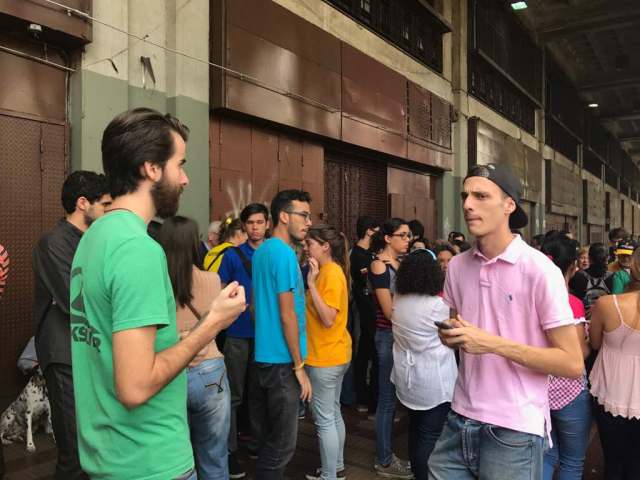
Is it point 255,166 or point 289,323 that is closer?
point 289,323

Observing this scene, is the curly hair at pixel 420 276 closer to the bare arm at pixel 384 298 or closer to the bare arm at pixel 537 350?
the bare arm at pixel 384 298

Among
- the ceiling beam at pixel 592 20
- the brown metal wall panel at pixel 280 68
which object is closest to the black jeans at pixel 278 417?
the brown metal wall panel at pixel 280 68

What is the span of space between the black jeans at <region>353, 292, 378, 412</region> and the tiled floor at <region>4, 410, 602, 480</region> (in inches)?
23.7

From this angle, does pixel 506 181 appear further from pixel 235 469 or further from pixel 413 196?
pixel 413 196

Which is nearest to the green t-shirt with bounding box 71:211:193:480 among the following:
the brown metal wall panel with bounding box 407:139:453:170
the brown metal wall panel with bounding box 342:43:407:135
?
the brown metal wall panel with bounding box 342:43:407:135

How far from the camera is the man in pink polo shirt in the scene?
195 centimetres

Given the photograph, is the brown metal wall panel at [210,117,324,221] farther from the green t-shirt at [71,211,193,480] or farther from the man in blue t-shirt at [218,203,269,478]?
the green t-shirt at [71,211,193,480]

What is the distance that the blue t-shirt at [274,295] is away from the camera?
310cm

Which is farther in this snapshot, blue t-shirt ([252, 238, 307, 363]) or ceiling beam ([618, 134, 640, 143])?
ceiling beam ([618, 134, 640, 143])

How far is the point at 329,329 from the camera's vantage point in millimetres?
3596

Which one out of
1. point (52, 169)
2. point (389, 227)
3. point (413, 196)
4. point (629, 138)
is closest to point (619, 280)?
point (389, 227)

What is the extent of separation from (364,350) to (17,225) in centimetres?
380

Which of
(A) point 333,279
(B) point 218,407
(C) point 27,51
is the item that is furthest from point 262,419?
(C) point 27,51

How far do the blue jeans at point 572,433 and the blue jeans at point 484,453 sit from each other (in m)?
1.29
